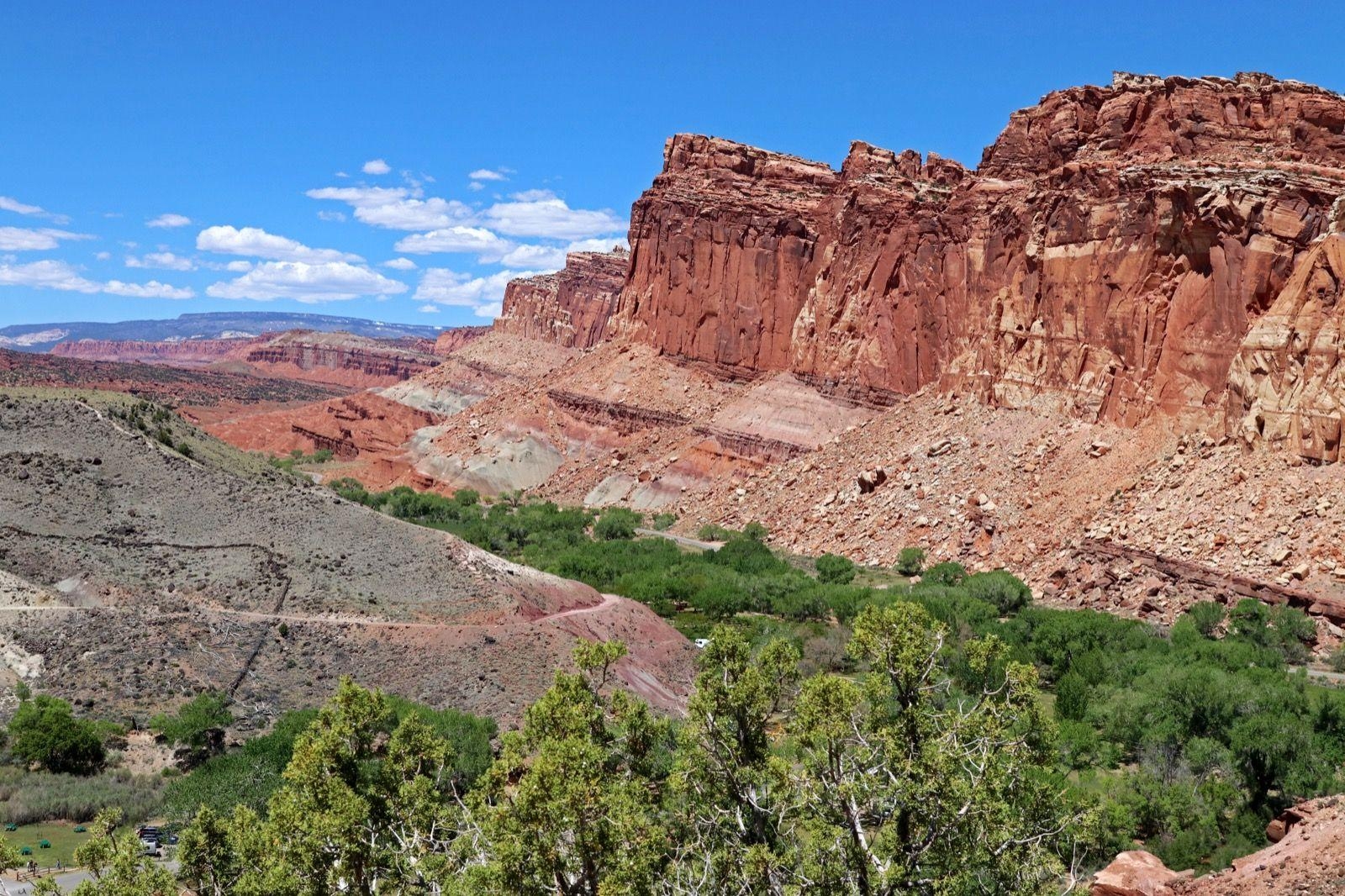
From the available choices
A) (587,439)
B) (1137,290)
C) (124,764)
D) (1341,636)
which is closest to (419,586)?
(124,764)

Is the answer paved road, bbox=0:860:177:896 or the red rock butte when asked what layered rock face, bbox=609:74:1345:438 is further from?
paved road, bbox=0:860:177:896

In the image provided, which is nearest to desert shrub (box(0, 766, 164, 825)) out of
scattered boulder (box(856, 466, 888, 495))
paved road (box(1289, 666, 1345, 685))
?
paved road (box(1289, 666, 1345, 685))

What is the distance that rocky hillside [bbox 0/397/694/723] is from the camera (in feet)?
124

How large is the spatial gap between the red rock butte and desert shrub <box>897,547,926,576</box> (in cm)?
1069

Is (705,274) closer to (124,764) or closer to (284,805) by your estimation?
(124,764)

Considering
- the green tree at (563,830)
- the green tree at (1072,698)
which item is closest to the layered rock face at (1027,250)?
the green tree at (1072,698)

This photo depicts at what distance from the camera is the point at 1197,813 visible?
2847 centimetres

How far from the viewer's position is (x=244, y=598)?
137ft

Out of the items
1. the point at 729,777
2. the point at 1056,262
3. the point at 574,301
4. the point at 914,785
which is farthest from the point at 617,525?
the point at 574,301

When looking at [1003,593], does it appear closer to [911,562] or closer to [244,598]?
[911,562]

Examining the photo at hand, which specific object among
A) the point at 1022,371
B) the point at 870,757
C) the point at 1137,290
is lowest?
the point at 870,757

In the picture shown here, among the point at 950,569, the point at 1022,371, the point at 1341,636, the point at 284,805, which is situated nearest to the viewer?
the point at 284,805

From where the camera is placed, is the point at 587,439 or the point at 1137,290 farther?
the point at 587,439

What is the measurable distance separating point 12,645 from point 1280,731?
3580cm
